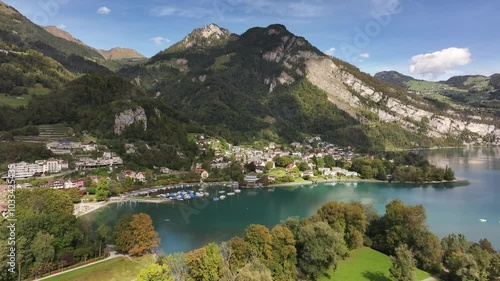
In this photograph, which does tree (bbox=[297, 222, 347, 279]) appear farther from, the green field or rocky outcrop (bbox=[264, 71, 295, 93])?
rocky outcrop (bbox=[264, 71, 295, 93])

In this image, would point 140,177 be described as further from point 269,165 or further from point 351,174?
point 351,174

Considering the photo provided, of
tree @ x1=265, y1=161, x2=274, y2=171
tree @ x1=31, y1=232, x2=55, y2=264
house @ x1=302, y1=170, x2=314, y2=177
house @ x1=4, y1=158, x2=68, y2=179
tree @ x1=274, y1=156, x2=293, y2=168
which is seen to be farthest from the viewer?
tree @ x1=274, y1=156, x2=293, y2=168

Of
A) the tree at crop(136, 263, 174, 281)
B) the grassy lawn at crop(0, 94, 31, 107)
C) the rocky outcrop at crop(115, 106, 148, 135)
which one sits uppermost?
the grassy lawn at crop(0, 94, 31, 107)

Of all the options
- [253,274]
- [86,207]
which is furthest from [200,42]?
[253,274]

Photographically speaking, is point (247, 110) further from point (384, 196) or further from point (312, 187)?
point (384, 196)

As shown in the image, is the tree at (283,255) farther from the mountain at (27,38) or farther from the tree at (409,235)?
the mountain at (27,38)

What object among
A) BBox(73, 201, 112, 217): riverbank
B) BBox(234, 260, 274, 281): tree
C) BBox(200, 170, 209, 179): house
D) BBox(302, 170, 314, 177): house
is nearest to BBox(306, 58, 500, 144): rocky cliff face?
BBox(302, 170, 314, 177): house

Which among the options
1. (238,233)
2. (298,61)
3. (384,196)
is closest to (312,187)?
(384,196)
